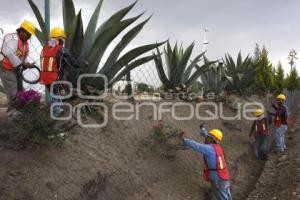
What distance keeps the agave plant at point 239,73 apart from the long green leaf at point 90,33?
869 centimetres

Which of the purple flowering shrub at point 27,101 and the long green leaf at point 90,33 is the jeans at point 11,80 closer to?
the purple flowering shrub at point 27,101

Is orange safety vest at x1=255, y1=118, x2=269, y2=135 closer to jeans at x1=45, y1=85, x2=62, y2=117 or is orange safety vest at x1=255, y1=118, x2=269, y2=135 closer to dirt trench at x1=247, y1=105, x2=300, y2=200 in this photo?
dirt trench at x1=247, y1=105, x2=300, y2=200

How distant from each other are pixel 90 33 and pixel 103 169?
1.88m

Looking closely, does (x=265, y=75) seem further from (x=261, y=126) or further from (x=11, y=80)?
(x=11, y=80)

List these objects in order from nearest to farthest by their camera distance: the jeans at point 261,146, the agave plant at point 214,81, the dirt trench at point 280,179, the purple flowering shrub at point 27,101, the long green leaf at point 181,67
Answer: the purple flowering shrub at point 27,101
the dirt trench at point 280,179
the long green leaf at point 181,67
the jeans at point 261,146
the agave plant at point 214,81

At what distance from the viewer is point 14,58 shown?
509 centimetres

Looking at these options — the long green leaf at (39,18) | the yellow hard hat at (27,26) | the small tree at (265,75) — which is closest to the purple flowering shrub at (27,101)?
the yellow hard hat at (27,26)

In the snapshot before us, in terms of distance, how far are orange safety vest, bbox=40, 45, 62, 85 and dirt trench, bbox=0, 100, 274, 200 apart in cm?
65

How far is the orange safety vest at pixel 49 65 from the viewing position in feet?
16.9

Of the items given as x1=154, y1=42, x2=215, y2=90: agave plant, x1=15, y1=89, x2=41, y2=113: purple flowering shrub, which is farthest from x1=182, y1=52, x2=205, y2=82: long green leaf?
x1=15, y1=89, x2=41, y2=113: purple flowering shrub

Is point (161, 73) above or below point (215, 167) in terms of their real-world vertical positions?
above

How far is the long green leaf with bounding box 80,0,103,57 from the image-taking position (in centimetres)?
577

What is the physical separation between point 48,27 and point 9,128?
1.37 m

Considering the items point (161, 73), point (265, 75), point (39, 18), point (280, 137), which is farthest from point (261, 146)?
point (265, 75)
